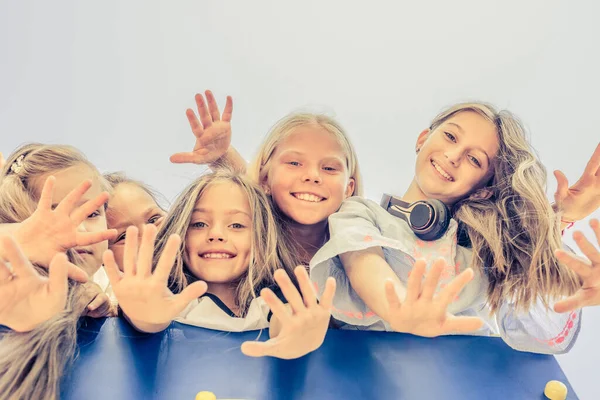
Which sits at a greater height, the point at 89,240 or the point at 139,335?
the point at 89,240

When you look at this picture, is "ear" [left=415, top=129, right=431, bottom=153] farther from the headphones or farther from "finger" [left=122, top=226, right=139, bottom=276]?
"finger" [left=122, top=226, right=139, bottom=276]

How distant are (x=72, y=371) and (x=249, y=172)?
1.76ft

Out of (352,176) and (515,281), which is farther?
(352,176)

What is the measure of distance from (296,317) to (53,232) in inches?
13.3

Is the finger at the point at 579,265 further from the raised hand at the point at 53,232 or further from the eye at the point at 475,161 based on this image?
the raised hand at the point at 53,232

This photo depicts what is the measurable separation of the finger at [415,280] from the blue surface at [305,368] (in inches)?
5.1

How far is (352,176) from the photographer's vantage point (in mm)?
1087

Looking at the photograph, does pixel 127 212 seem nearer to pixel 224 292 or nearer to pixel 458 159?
pixel 224 292

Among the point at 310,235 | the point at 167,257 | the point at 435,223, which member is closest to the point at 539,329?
the point at 435,223

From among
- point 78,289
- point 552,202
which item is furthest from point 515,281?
point 78,289

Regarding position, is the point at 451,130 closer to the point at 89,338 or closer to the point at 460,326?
the point at 460,326

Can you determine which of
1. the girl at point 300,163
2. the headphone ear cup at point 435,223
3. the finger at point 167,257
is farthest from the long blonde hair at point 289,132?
the finger at point 167,257

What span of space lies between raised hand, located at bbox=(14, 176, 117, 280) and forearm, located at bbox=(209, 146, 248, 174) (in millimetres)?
407

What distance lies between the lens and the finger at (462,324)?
0.59 meters
